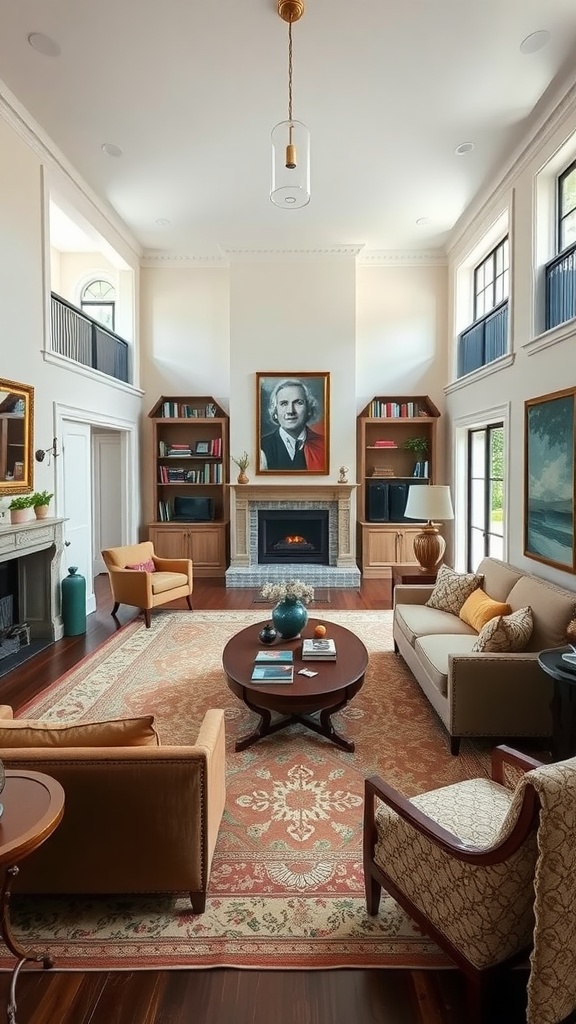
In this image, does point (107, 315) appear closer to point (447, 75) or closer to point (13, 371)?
point (13, 371)

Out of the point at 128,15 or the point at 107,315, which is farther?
the point at 107,315

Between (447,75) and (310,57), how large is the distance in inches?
43.2

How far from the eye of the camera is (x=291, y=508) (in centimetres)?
762

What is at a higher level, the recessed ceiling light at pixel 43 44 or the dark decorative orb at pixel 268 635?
the recessed ceiling light at pixel 43 44

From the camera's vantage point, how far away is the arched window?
25.7 feet

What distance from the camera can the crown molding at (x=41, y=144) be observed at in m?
4.25

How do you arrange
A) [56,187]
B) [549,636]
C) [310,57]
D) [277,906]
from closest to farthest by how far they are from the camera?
[277,906] → [549,636] → [310,57] → [56,187]

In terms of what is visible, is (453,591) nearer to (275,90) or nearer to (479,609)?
(479,609)

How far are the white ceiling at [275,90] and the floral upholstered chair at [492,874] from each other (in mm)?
4578

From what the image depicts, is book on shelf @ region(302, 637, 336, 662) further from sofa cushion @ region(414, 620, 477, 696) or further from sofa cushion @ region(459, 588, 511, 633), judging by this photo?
sofa cushion @ region(459, 588, 511, 633)

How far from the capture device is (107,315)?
26.0 feet

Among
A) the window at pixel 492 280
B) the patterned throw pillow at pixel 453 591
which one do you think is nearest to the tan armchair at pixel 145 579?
the patterned throw pillow at pixel 453 591

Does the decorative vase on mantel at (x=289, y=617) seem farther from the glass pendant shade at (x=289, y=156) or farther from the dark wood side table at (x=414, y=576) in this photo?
the glass pendant shade at (x=289, y=156)

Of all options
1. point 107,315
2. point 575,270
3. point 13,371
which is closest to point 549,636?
point 575,270
